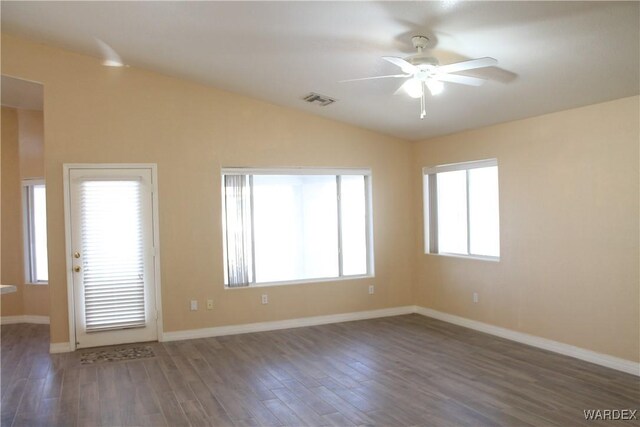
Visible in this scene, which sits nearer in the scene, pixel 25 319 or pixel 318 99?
pixel 318 99

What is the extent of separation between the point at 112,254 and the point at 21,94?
7.79 ft

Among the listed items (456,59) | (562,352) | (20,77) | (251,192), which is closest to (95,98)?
(20,77)

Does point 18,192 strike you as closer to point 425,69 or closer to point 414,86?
point 414,86

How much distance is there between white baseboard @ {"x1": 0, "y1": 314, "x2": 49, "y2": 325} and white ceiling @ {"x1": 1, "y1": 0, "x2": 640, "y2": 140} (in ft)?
12.6

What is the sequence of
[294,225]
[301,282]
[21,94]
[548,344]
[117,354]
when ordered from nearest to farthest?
1. [548,344]
2. [117,354]
3. [21,94]
4. [301,282]
5. [294,225]

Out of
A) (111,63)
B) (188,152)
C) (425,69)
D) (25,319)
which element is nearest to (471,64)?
(425,69)

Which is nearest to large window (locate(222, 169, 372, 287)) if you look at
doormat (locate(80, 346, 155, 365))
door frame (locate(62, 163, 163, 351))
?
door frame (locate(62, 163, 163, 351))

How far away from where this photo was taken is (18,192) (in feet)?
23.3

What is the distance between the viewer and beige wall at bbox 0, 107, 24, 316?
705 centimetres

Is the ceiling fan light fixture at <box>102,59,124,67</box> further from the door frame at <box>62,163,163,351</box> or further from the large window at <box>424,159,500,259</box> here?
the large window at <box>424,159,500,259</box>

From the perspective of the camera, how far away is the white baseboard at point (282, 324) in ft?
19.7

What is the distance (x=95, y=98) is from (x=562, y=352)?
18.7 feet

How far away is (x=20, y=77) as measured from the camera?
5.50 metres

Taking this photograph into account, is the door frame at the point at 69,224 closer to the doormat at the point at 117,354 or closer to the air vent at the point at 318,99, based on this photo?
the doormat at the point at 117,354
